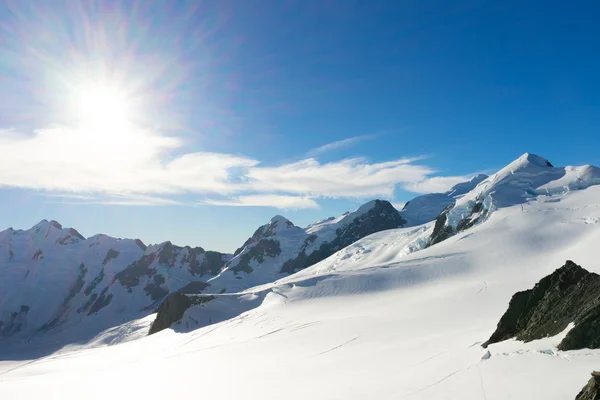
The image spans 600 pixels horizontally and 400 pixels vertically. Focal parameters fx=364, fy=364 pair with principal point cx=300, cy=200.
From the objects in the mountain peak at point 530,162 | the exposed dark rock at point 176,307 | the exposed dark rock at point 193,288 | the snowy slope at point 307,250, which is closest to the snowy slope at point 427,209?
the snowy slope at point 307,250

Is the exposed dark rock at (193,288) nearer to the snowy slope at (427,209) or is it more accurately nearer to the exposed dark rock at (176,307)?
the exposed dark rock at (176,307)

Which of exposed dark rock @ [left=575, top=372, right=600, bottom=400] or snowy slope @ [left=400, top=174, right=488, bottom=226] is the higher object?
snowy slope @ [left=400, top=174, right=488, bottom=226]

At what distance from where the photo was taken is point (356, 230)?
180 meters

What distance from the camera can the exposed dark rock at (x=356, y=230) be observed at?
176m

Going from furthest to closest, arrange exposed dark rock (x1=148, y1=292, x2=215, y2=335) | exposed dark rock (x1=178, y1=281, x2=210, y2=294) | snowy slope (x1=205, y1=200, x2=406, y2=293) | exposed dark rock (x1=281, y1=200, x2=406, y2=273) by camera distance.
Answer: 1. exposed dark rock (x1=281, y1=200, x2=406, y2=273)
2. snowy slope (x1=205, y1=200, x2=406, y2=293)
3. exposed dark rock (x1=178, y1=281, x2=210, y2=294)
4. exposed dark rock (x1=148, y1=292, x2=215, y2=335)

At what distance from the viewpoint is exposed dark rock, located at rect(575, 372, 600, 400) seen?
7262mm

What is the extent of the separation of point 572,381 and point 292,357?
499 inches

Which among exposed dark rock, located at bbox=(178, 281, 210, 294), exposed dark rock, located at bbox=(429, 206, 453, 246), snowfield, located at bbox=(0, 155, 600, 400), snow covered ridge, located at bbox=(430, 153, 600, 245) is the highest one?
snow covered ridge, located at bbox=(430, 153, 600, 245)

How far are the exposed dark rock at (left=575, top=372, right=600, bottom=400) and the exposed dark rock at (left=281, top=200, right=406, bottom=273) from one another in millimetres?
168095

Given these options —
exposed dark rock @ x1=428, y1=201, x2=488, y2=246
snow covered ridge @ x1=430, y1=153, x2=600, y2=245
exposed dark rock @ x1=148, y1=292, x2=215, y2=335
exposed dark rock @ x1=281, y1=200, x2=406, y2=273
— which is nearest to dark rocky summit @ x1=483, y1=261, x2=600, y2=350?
exposed dark rock @ x1=148, y1=292, x2=215, y2=335

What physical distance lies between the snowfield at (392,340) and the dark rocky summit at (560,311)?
0.56 metres

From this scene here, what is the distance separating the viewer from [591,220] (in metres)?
45.1

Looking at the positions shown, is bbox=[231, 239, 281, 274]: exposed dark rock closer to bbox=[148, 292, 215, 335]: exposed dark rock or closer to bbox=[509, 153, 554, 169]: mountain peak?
bbox=[148, 292, 215, 335]: exposed dark rock

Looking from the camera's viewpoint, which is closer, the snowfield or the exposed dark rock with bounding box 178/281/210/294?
the snowfield
